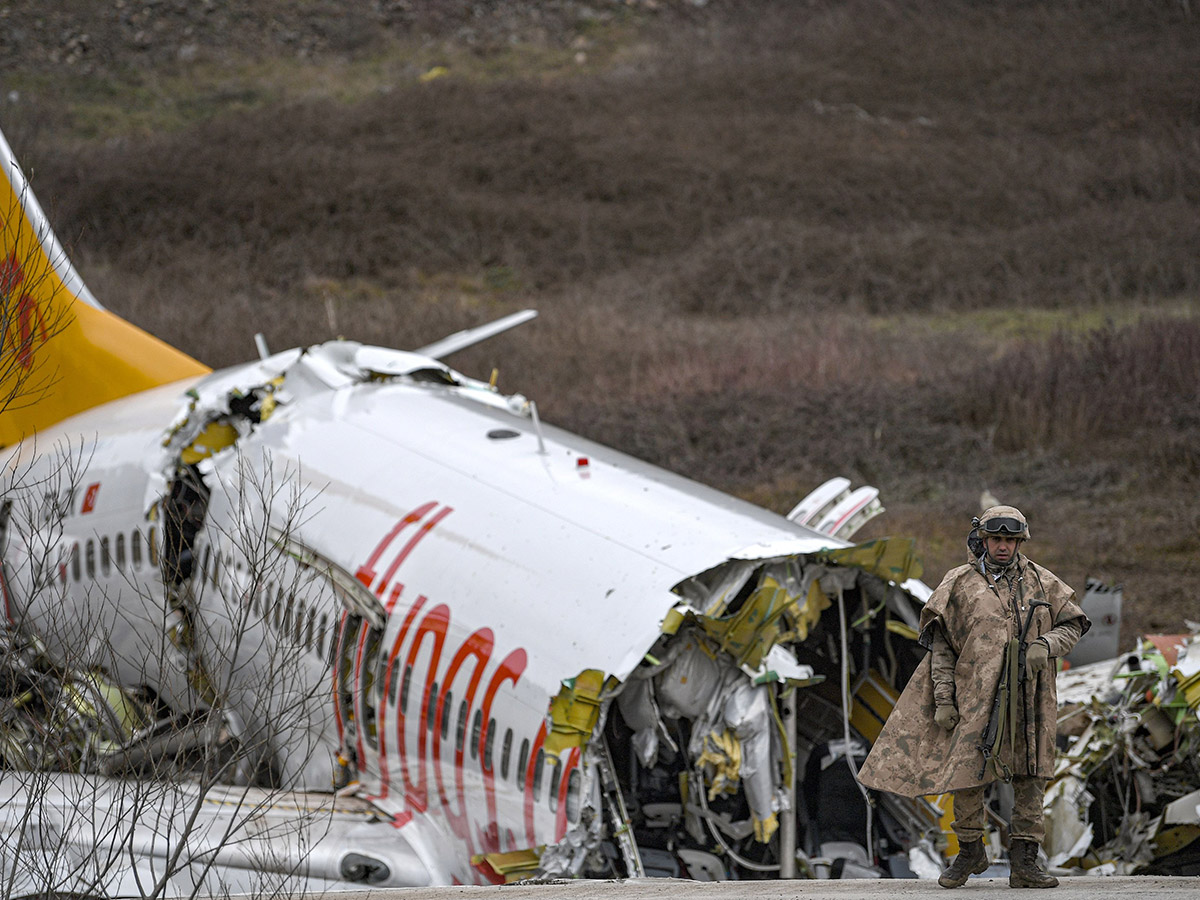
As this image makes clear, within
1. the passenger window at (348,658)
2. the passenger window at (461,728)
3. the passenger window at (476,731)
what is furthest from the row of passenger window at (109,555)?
the passenger window at (476,731)

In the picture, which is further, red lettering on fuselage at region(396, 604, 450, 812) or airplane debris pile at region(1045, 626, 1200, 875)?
airplane debris pile at region(1045, 626, 1200, 875)

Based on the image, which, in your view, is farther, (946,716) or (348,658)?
(348,658)

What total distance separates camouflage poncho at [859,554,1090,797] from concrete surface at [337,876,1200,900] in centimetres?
67

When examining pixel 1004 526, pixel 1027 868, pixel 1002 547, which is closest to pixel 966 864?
pixel 1027 868

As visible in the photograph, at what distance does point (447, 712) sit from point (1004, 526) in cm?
459

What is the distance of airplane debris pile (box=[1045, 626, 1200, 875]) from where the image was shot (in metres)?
10.2

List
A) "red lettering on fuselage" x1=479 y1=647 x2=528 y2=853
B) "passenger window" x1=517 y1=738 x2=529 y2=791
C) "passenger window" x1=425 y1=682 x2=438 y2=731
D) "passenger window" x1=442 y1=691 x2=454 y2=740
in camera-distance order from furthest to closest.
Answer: "passenger window" x1=425 y1=682 x2=438 y2=731 < "passenger window" x1=442 y1=691 x2=454 y2=740 < "red lettering on fuselage" x1=479 y1=647 x2=528 y2=853 < "passenger window" x1=517 y1=738 x2=529 y2=791

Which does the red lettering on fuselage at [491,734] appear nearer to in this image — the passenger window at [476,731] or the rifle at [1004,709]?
the passenger window at [476,731]

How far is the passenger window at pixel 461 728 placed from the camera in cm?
955

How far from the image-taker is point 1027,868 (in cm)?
677

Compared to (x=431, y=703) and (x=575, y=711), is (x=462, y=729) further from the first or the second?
(x=575, y=711)

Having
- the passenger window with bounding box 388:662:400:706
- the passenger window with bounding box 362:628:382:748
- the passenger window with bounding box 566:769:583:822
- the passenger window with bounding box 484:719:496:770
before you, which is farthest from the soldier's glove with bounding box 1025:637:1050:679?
the passenger window with bounding box 362:628:382:748

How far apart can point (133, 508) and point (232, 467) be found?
1.34m

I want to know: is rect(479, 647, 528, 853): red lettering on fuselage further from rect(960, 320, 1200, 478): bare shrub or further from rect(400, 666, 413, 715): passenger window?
rect(960, 320, 1200, 478): bare shrub
